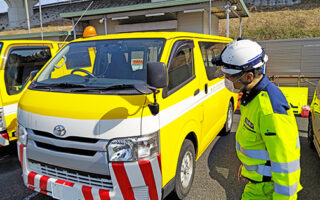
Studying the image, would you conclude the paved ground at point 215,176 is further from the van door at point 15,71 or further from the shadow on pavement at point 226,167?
the van door at point 15,71

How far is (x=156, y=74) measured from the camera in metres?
2.23

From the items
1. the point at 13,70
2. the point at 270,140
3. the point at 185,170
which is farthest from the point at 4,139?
the point at 270,140

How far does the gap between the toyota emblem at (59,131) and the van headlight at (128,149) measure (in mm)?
484

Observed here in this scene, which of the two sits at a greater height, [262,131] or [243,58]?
[243,58]

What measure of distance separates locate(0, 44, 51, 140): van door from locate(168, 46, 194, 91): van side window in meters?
2.88

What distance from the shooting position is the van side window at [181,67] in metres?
2.82

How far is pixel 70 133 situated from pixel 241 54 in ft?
5.43

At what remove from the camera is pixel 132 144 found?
2.19 meters

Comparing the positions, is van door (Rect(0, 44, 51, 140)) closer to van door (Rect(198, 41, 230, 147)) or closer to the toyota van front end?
the toyota van front end

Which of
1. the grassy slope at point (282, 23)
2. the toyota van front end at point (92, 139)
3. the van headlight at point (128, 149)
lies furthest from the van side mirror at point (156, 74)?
the grassy slope at point (282, 23)

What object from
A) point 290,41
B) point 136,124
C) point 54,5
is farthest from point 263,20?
point 54,5

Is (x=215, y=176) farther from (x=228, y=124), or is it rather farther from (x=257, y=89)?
(x=257, y=89)

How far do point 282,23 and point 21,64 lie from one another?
2911 cm

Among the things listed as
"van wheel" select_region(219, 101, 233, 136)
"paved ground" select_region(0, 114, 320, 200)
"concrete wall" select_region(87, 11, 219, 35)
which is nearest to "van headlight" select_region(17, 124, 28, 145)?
"paved ground" select_region(0, 114, 320, 200)
